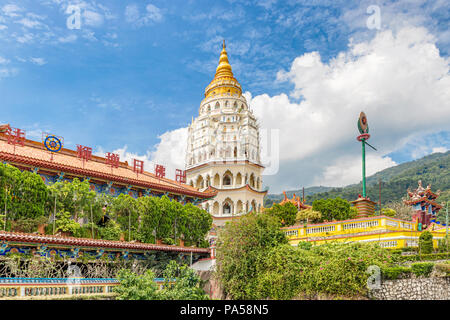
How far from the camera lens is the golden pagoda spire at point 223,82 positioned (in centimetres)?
5978

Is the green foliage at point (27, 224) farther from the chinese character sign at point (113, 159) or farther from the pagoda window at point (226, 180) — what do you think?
the pagoda window at point (226, 180)

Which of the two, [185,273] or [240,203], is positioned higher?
[240,203]

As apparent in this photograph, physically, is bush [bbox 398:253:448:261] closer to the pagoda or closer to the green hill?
the pagoda

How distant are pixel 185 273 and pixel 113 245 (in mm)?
4208

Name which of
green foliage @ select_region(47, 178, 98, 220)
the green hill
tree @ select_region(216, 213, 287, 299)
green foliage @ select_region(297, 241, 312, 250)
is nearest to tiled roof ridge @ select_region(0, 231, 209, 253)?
green foliage @ select_region(47, 178, 98, 220)

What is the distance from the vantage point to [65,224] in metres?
24.1

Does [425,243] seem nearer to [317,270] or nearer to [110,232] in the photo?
[317,270]

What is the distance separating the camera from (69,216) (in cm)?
2442

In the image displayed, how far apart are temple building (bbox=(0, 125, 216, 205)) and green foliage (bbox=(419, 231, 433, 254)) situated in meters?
16.0

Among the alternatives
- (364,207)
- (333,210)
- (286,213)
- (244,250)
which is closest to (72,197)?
(244,250)

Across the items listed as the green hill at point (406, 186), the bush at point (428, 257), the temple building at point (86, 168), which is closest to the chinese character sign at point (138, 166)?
the temple building at point (86, 168)
